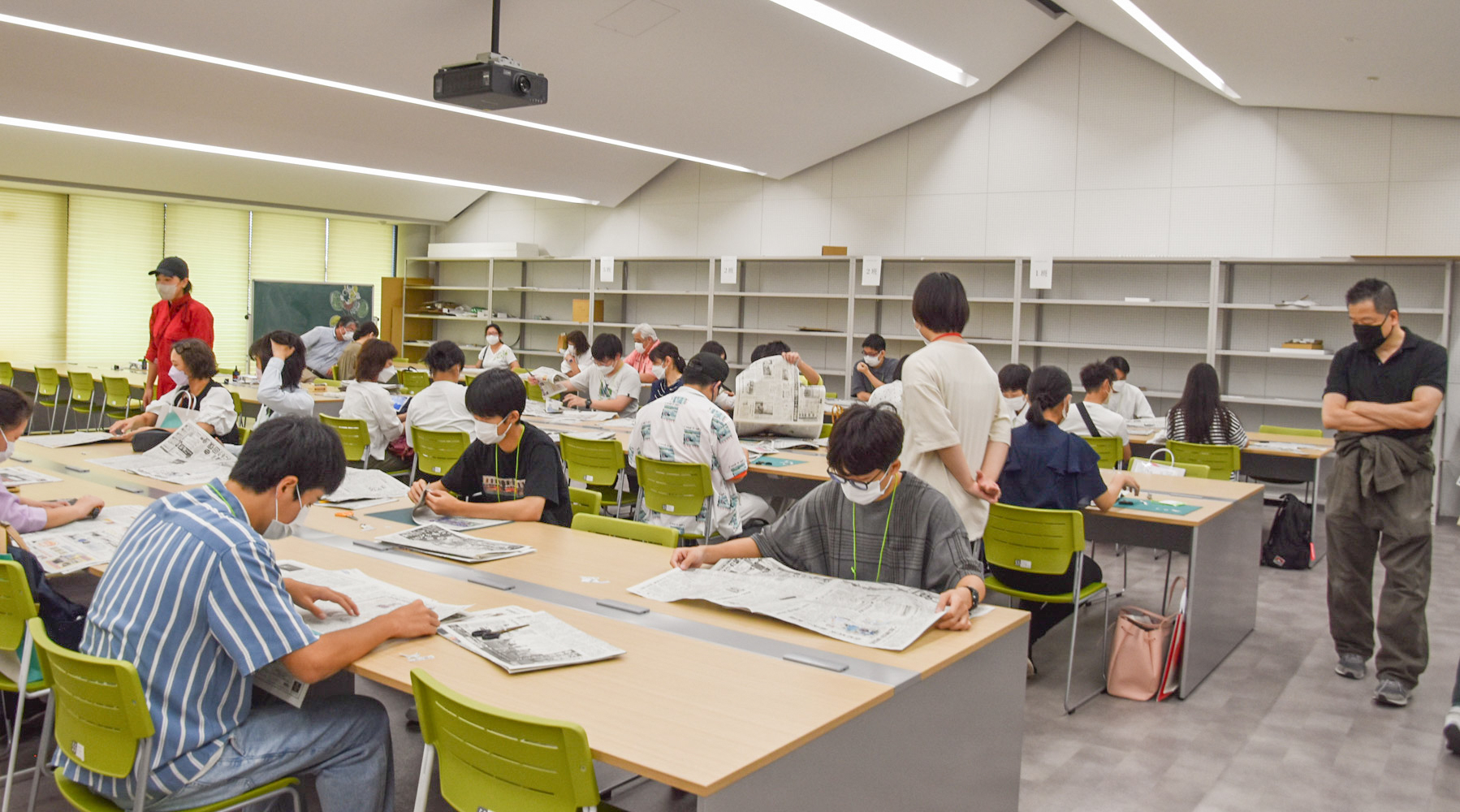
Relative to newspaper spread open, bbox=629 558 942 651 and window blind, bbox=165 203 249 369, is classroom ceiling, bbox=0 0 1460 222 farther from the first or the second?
newspaper spread open, bbox=629 558 942 651

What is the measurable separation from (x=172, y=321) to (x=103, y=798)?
14.1 ft

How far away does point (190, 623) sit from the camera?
6.04 ft

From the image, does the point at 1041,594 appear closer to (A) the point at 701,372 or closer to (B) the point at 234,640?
(A) the point at 701,372

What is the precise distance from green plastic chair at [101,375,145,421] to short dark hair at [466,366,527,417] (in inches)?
238

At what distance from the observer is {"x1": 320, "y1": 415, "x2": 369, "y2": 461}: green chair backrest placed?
552 centimetres

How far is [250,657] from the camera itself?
6.01ft

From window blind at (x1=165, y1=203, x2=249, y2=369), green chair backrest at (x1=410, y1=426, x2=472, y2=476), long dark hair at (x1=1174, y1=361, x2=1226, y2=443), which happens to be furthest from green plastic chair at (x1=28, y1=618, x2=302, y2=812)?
window blind at (x1=165, y1=203, x2=249, y2=369)

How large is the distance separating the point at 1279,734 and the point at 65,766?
349 centimetres

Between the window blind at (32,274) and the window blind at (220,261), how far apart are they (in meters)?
1.07

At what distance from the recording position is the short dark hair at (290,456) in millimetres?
1995

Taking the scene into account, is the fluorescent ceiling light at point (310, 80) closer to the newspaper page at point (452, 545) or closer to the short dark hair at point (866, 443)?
the newspaper page at point (452, 545)

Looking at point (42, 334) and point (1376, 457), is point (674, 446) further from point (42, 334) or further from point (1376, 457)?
point (42, 334)

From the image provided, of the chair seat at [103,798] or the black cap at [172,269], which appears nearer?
the chair seat at [103,798]

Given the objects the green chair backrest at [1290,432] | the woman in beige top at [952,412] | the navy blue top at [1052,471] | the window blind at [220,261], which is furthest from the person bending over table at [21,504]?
the window blind at [220,261]
